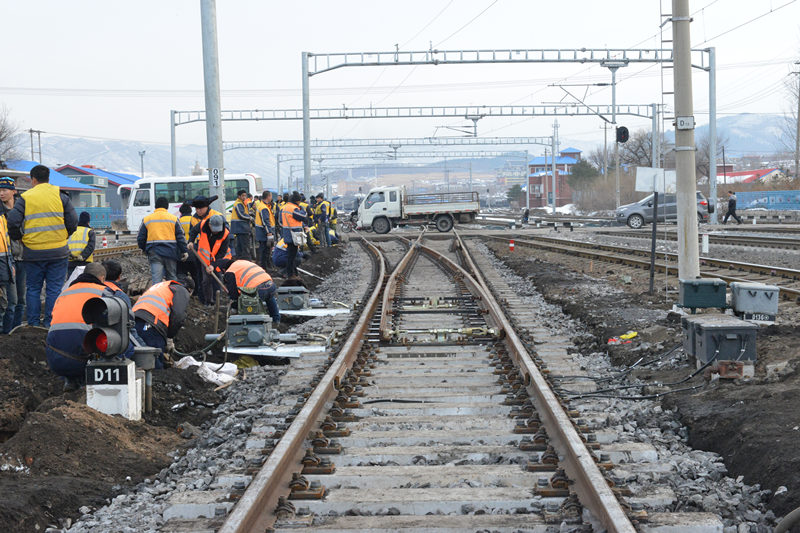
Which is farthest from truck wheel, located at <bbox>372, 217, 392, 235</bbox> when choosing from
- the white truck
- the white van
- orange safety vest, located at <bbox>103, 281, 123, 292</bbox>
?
orange safety vest, located at <bbox>103, 281, 123, 292</bbox>

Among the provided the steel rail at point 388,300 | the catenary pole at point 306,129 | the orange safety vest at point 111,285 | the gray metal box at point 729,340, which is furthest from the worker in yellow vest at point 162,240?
the catenary pole at point 306,129

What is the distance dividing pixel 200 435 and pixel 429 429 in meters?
1.92

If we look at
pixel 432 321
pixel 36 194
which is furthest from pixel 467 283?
pixel 36 194

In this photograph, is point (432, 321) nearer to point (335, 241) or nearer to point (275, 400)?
point (275, 400)

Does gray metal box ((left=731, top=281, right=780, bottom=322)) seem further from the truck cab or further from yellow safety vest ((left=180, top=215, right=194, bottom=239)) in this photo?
the truck cab

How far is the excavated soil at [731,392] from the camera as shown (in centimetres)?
529

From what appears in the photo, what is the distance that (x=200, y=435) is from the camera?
7.00m

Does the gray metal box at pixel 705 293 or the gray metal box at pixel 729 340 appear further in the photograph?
the gray metal box at pixel 705 293

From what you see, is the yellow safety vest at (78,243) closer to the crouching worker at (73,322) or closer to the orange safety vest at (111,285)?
the orange safety vest at (111,285)

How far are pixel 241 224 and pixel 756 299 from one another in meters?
12.4

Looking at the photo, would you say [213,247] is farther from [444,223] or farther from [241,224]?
[444,223]

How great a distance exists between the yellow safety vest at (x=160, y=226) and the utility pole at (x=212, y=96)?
80.8 inches

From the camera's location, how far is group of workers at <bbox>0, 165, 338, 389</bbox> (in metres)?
7.63

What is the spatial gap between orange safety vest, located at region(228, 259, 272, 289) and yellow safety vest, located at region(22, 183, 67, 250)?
6.94 feet
